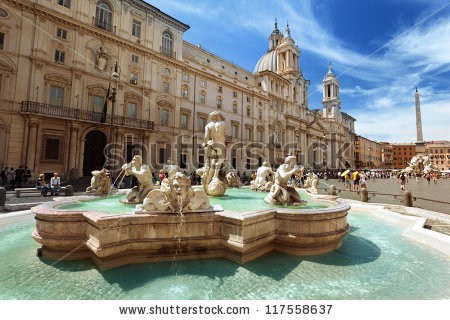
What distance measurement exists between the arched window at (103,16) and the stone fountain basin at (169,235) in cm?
2361

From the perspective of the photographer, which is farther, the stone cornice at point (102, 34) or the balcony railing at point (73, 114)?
the stone cornice at point (102, 34)

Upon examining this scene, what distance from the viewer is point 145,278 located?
10.3ft

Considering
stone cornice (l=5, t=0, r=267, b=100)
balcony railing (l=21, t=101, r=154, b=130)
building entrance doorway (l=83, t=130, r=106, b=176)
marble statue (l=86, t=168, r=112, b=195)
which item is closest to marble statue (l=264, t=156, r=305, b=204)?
marble statue (l=86, t=168, r=112, b=195)

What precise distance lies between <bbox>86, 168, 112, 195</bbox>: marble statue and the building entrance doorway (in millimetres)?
14631

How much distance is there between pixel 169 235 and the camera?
3.70 meters

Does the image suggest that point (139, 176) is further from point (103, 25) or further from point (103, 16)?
point (103, 16)

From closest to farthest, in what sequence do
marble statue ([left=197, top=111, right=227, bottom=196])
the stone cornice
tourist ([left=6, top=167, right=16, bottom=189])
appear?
marble statue ([left=197, top=111, right=227, bottom=196]), tourist ([left=6, top=167, right=16, bottom=189]), the stone cornice

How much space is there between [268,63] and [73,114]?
44.3 metres

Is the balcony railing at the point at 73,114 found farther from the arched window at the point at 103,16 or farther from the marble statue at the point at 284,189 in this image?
the marble statue at the point at 284,189

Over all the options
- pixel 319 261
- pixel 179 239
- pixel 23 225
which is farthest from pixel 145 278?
pixel 23 225

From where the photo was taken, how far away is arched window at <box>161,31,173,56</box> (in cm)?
2605

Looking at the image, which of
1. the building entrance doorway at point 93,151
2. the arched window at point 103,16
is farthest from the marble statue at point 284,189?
the arched window at point 103,16

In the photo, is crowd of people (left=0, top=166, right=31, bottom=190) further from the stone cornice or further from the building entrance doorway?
the stone cornice

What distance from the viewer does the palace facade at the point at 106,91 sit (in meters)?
16.9
